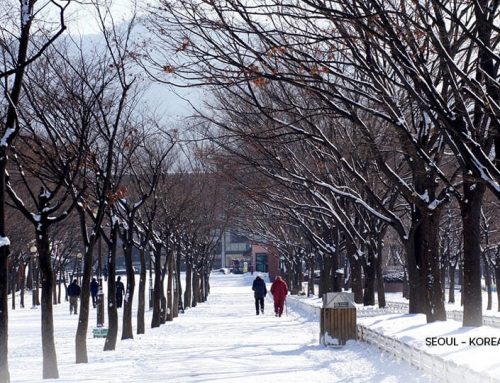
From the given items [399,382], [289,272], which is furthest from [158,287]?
[289,272]

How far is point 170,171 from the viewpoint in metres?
43.4

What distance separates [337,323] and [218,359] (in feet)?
11.0

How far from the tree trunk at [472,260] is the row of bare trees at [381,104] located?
0.02 meters


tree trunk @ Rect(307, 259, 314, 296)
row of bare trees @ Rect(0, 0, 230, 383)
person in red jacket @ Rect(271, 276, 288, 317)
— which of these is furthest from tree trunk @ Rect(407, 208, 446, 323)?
tree trunk @ Rect(307, 259, 314, 296)

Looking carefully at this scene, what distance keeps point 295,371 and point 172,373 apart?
209 cm

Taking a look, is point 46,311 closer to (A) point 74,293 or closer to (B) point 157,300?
(B) point 157,300

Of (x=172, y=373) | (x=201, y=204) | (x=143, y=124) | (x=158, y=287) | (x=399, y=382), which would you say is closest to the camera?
(x=399, y=382)

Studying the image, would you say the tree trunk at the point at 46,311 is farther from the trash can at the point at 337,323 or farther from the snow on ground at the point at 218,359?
the trash can at the point at 337,323

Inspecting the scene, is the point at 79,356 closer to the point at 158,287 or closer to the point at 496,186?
the point at 496,186

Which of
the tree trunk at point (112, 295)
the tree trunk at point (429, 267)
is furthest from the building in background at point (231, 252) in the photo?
the tree trunk at point (429, 267)

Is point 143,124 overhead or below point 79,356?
overhead

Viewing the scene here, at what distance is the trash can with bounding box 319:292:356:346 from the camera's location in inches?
805

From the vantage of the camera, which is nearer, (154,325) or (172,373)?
(172,373)

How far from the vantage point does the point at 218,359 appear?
18.4 meters
